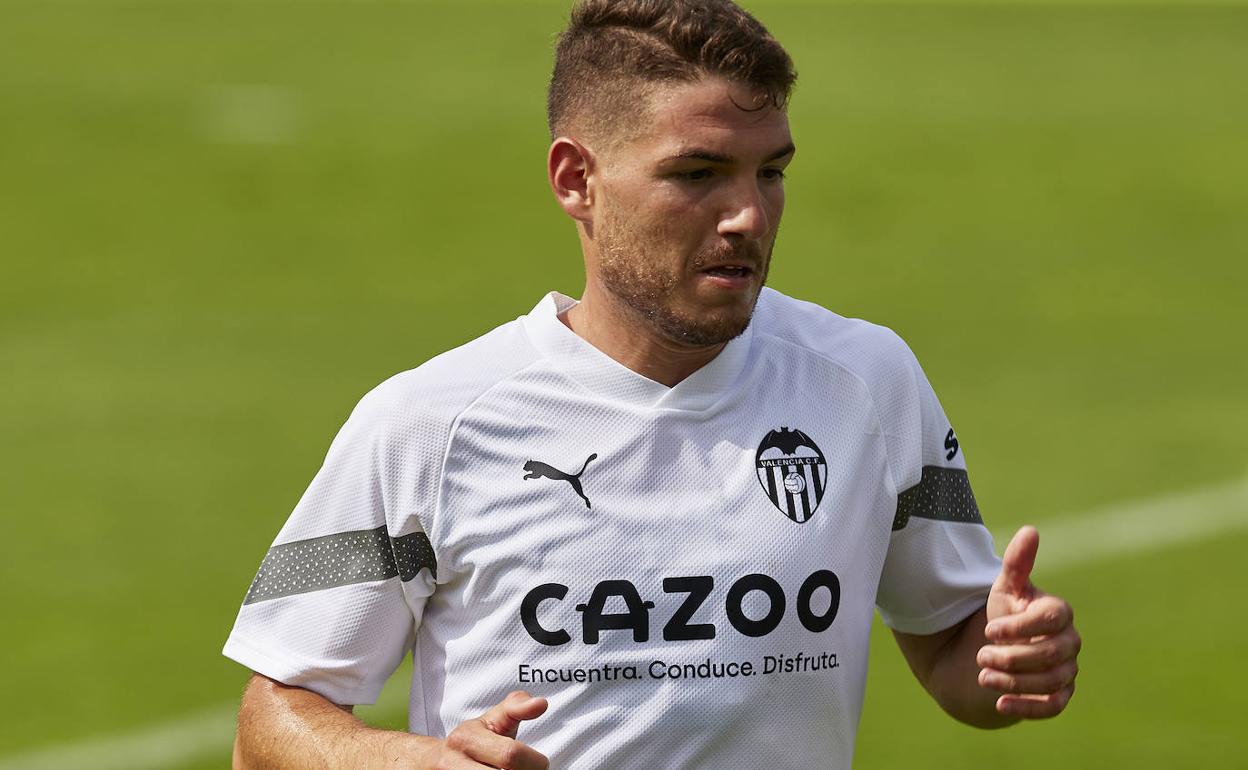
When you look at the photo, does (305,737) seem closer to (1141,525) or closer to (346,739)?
(346,739)

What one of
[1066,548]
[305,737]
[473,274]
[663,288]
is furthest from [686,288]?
[473,274]

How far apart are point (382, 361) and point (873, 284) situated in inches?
153

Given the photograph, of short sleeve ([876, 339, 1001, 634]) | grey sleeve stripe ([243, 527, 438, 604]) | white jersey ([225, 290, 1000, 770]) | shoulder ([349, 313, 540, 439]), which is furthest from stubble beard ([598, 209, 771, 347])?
grey sleeve stripe ([243, 527, 438, 604])

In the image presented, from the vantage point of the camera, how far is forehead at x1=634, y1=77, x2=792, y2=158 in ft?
13.2

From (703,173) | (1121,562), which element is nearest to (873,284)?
(1121,562)

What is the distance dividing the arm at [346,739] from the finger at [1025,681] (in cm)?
85

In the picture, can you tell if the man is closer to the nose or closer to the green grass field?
the nose

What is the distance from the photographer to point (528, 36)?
72.1 ft

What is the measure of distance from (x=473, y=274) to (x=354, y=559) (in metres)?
12.0

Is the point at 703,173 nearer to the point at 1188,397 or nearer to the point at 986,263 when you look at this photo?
the point at 1188,397

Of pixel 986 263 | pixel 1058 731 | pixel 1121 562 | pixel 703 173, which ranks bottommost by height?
pixel 1058 731

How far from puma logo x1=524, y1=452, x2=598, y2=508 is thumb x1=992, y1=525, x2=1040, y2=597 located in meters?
0.79

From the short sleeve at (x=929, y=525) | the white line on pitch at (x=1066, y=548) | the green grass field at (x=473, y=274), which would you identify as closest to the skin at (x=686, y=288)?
the short sleeve at (x=929, y=525)

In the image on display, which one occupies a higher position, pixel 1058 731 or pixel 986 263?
pixel 986 263
